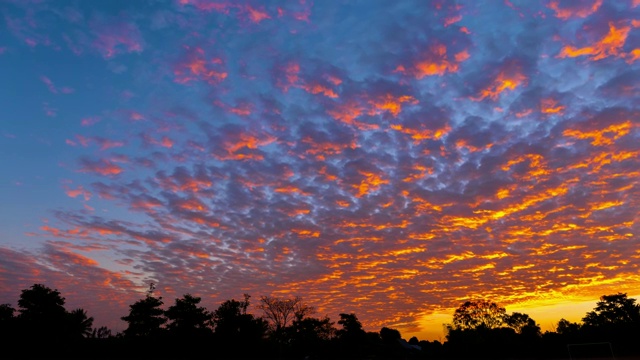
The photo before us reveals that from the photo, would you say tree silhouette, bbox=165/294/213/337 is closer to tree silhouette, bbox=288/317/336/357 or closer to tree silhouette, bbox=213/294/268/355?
tree silhouette, bbox=213/294/268/355

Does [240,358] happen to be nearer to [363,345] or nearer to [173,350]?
[173,350]

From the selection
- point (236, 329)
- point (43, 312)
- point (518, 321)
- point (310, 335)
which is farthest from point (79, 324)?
point (518, 321)

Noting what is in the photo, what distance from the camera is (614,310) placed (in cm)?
9206

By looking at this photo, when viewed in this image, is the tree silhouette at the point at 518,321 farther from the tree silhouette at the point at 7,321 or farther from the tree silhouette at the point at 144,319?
the tree silhouette at the point at 7,321

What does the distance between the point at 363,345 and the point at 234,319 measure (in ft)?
106

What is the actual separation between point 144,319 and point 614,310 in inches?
3834

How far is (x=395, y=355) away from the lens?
294 feet

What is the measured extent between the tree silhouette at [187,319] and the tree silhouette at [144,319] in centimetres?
163

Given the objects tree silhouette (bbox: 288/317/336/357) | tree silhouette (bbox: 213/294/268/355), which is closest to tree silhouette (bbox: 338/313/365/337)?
tree silhouette (bbox: 288/317/336/357)

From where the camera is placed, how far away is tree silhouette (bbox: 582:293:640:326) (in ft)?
295

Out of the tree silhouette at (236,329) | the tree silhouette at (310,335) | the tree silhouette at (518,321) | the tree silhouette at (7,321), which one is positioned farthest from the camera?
the tree silhouette at (518,321)

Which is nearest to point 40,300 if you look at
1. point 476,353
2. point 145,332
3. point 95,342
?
point 95,342

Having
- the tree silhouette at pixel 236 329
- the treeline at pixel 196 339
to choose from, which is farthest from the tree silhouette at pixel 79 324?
the tree silhouette at pixel 236 329

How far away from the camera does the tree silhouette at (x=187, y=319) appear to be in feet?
213
